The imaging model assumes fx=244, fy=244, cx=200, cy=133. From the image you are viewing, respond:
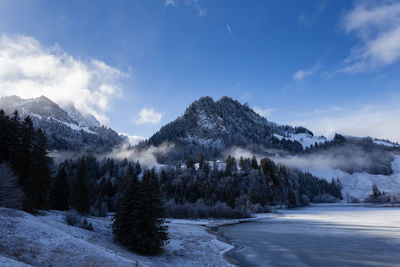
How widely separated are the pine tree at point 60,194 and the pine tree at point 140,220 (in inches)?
1399

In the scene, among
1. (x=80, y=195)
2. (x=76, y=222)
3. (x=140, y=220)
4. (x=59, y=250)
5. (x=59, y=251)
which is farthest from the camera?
(x=80, y=195)

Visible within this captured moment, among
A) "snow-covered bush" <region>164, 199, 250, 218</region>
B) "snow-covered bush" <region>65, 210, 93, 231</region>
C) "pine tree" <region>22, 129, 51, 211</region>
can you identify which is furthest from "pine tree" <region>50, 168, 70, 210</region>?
"snow-covered bush" <region>164, 199, 250, 218</region>

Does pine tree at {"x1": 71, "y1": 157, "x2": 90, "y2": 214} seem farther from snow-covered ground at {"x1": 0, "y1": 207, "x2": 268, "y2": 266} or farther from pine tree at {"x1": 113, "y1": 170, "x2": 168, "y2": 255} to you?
snow-covered ground at {"x1": 0, "y1": 207, "x2": 268, "y2": 266}

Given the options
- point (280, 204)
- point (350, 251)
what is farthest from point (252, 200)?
point (350, 251)

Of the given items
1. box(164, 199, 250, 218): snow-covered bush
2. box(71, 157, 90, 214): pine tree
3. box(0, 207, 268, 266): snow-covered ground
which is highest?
box(71, 157, 90, 214): pine tree

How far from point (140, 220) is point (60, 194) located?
41.9 meters

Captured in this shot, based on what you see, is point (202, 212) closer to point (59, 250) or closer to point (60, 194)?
point (60, 194)

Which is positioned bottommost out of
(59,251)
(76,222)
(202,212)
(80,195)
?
(202,212)

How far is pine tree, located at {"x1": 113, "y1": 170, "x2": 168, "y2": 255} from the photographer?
30281mm

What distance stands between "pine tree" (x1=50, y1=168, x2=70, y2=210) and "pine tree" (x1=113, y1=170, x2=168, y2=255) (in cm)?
3553

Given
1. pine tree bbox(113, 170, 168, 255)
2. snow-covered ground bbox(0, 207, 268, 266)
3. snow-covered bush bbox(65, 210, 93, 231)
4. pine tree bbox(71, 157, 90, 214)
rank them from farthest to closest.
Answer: pine tree bbox(71, 157, 90, 214), snow-covered bush bbox(65, 210, 93, 231), pine tree bbox(113, 170, 168, 255), snow-covered ground bbox(0, 207, 268, 266)

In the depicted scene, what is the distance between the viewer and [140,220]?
3075 cm

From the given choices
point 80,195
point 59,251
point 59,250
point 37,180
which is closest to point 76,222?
point 37,180

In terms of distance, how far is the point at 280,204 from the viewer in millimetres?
140250
